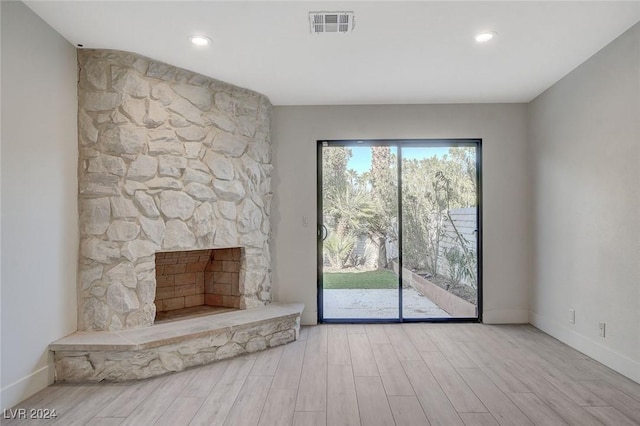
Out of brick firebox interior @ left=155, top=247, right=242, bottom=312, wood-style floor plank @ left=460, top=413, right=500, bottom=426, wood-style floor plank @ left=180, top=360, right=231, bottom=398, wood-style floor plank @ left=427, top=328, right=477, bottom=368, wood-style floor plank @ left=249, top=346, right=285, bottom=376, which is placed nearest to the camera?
wood-style floor plank @ left=460, top=413, right=500, bottom=426

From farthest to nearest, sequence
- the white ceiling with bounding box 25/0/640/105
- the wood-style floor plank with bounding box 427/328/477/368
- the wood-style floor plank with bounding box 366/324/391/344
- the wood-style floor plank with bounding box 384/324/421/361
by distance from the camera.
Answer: the wood-style floor plank with bounding box 366/324/391/344 < the wood-style floor plank with bounding box 384/324/421/361 < the wood-style floor plank with bounding box 427/328/477/368 < the white ceiling with bounding box 25/0/640/105

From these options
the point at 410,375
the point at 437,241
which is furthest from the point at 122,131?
the point at 437,241

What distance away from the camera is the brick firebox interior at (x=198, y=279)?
3529 millimetres

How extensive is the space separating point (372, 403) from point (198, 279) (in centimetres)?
234

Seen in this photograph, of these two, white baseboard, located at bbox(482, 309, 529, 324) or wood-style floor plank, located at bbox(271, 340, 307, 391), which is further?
white baseboard, located at bbox(482, 309, 529, 324)

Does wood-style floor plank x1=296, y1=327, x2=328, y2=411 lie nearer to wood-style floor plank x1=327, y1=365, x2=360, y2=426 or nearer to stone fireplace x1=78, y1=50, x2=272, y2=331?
wood-style floor plank x1=327, y1=365, x2=360, y2=426

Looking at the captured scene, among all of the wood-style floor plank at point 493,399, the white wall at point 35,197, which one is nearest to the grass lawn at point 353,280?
the wood-style floor plank at point 493,399

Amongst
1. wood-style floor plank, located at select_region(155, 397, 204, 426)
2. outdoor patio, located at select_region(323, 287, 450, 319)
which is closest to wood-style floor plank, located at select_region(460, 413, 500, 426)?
wood-style floor plank, located at select_region(155, 397, 204, 426)

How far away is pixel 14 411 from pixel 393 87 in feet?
12.6

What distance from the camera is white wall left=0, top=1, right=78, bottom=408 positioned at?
215cm

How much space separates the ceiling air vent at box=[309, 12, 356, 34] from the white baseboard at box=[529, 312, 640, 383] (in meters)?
3.14

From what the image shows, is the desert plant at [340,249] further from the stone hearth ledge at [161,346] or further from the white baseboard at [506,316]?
the white baseboard at [506,316]

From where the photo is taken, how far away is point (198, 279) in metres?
3.81

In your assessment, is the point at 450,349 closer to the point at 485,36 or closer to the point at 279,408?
the point at 279,408
